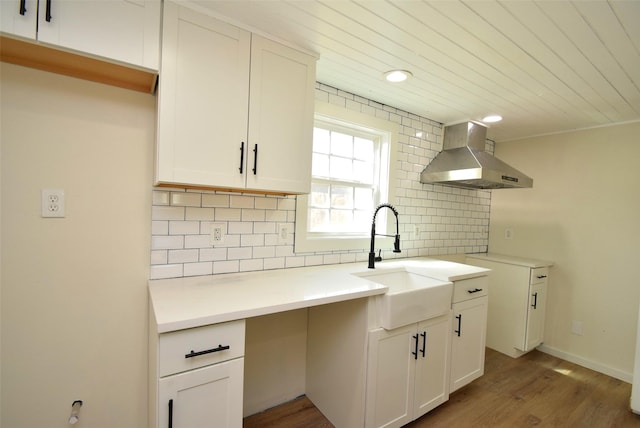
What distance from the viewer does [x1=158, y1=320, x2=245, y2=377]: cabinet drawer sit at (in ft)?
3.33

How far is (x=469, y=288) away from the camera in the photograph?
2094 millimetres

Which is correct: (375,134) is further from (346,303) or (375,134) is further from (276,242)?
(346,303)

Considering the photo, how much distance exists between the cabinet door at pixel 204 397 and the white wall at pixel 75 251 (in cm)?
62

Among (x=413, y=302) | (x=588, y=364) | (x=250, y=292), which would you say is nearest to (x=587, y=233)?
(x=588, y=364)

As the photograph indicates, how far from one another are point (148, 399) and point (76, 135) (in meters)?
1.41

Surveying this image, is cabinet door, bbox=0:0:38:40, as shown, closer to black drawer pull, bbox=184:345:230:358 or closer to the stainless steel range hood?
black drawer pull, bbox=184:345:230:358

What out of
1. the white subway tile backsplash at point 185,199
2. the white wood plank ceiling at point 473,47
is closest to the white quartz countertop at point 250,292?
the white subway tile backsplash at point 185,199

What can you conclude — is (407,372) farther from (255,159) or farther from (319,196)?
(255,159)

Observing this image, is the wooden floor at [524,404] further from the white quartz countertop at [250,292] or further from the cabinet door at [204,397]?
the white quartz countertop at [250,292]

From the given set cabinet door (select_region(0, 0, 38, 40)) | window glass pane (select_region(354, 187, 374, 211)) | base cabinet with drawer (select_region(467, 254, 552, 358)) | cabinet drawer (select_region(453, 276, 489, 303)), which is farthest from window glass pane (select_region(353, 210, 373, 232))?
cabinet door (select_region(0, 0, 38, 40))

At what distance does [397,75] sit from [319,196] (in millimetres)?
1020

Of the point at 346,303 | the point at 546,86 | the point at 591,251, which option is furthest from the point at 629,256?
the point at 346,303

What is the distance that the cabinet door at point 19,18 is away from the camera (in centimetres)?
97

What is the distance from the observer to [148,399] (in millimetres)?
1515
